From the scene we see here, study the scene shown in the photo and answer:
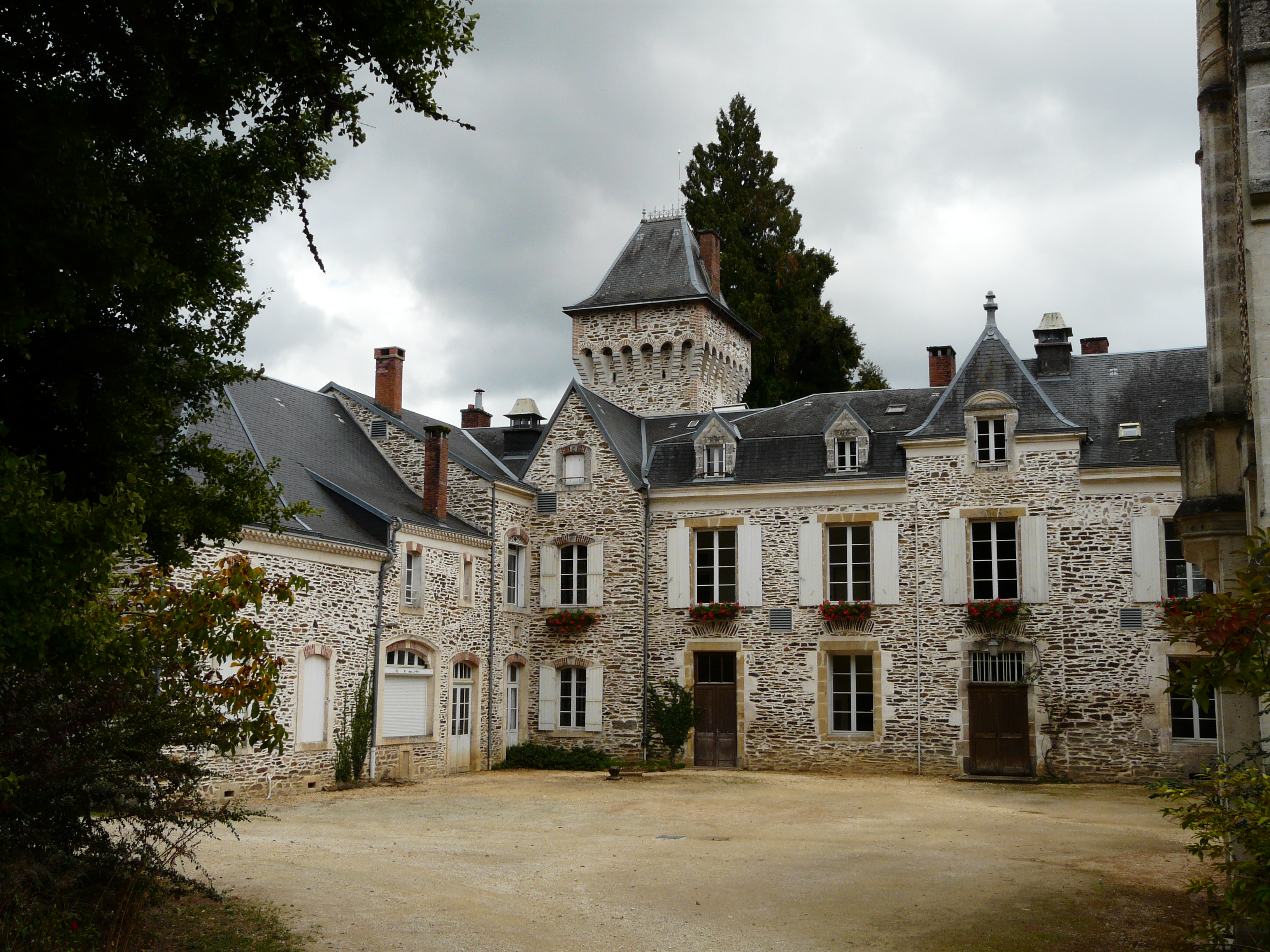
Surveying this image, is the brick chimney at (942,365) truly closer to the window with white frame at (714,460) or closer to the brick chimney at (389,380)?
the window with white frame at (714,460)

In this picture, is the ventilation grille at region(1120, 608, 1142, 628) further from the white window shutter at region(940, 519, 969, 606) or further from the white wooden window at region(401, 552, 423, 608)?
the white wooden window at region(401, 552, 423, 608)

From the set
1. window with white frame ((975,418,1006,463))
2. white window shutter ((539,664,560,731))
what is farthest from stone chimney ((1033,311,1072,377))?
white window shutter ((539,664,560,731))

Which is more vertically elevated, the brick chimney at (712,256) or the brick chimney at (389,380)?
the brick chimney at (712,256)

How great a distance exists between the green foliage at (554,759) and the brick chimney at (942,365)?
9.71 metres

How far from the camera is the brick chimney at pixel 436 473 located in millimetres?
20797

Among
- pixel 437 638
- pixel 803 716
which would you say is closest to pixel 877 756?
pixel 803 716

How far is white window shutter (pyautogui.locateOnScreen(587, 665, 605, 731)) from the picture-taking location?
72.0 feet

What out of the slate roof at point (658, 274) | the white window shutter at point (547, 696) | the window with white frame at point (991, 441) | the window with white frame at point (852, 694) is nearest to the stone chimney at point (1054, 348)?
the window with white frame at point (991, 441)

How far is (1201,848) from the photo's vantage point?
21.1 feet

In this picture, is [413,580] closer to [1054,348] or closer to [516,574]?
[516,574]

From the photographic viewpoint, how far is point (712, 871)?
10195 millimetres

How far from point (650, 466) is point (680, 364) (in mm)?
5342

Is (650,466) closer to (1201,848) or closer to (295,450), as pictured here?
(295,450)

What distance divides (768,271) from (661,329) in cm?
826
